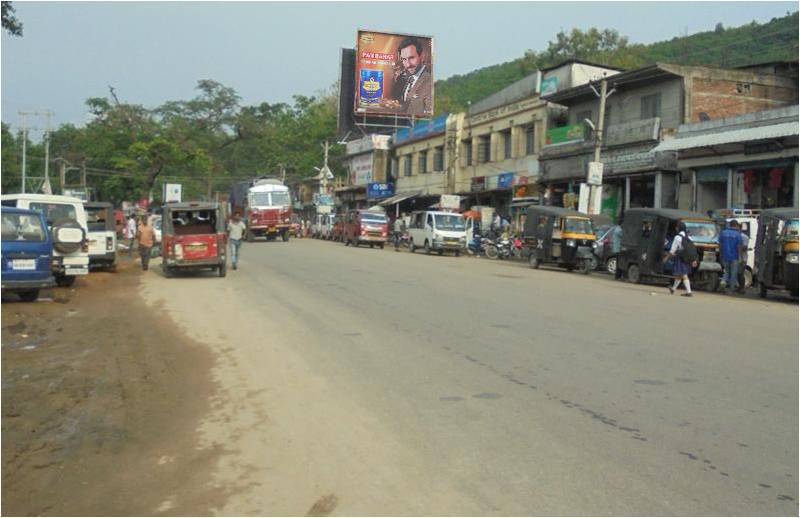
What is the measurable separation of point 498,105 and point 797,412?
38454mm

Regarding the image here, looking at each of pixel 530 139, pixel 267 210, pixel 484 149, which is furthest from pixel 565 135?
pixel 267 210

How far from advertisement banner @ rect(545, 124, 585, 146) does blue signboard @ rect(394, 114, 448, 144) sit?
1330 centimetres

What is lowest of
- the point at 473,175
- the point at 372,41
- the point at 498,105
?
the point at 473,175

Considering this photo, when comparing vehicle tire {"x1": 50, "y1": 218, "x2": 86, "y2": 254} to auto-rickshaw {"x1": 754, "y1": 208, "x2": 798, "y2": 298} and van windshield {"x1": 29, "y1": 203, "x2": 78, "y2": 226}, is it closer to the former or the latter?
van windshield {"x1": 29, "y1": 203, "x2": 78, "y2": 226}

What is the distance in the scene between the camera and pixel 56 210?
18484mm

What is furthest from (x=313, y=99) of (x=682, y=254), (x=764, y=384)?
(x=764, y=384)

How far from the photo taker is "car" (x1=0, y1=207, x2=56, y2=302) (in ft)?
47.5

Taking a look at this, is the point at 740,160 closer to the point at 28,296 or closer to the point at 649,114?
the point at 649,114

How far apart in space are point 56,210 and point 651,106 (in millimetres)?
23223

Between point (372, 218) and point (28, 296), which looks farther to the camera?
point (372, 218)

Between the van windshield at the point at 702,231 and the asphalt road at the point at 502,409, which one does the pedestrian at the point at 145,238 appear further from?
the van windshield at the point at 702,231

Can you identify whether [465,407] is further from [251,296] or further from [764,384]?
[251,296]

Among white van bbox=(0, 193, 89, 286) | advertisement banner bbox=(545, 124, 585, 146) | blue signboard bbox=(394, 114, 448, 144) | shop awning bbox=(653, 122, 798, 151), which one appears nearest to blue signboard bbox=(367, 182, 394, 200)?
blue signboard bbox=(394, 114, 448, 144)

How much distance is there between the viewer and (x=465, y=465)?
5.25 m
